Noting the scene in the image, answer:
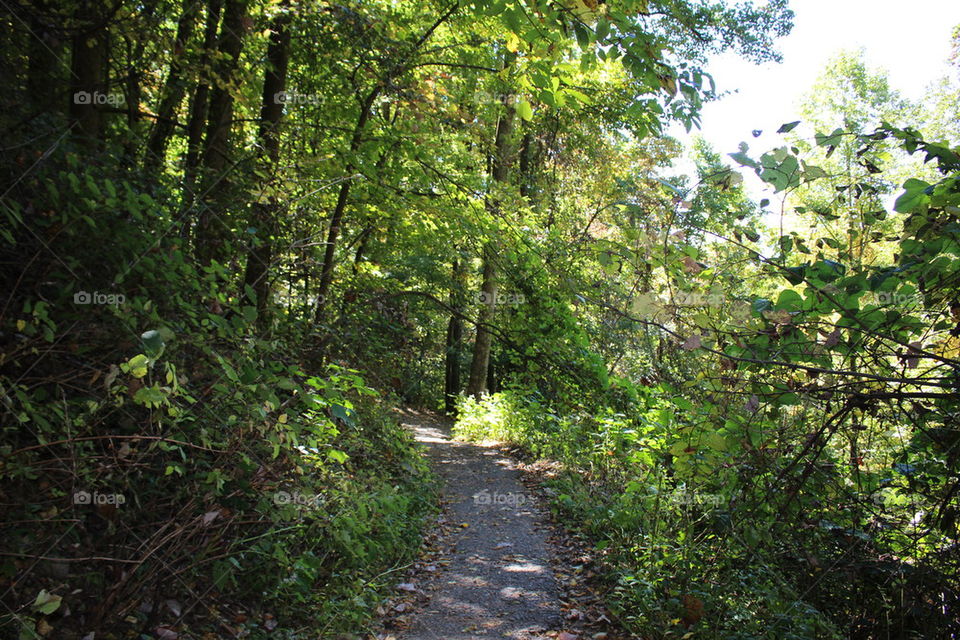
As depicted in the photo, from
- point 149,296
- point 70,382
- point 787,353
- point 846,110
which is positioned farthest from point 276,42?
point 846,110

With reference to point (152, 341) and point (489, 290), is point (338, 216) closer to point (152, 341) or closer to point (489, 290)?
point (489, 290)

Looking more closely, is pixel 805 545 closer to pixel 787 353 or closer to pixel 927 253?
pixel 787 353

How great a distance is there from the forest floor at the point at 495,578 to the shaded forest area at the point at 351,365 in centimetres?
30

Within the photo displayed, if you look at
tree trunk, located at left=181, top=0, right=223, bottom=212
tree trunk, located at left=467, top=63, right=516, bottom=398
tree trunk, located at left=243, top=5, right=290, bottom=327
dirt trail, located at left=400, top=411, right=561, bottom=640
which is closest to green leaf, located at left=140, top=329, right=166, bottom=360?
tree trunk, located at left=243, top=5, right=290, bottom=327

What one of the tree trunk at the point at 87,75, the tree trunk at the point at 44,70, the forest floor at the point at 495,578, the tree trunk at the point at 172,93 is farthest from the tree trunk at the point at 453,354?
the tree trunk at the point at 44,70

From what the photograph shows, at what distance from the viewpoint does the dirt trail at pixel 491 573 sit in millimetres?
4609

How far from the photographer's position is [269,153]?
6.38 metres

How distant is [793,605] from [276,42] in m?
7.62

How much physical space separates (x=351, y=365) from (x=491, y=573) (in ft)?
10.2

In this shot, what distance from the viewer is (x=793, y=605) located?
386 cm

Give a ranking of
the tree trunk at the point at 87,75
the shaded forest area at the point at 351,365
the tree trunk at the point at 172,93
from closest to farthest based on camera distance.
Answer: the shaded forest area at the point at 351,365 → the tree trunk at the point at 87,75 → the tree trunk at the point at 172,93

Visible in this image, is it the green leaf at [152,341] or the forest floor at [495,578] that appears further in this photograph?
the forest floor at [495,578]

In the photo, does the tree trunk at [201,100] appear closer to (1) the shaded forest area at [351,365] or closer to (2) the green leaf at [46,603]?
(1) the shaded forest area at [351,365]

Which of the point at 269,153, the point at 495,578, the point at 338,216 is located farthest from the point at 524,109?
the point at 338,216
